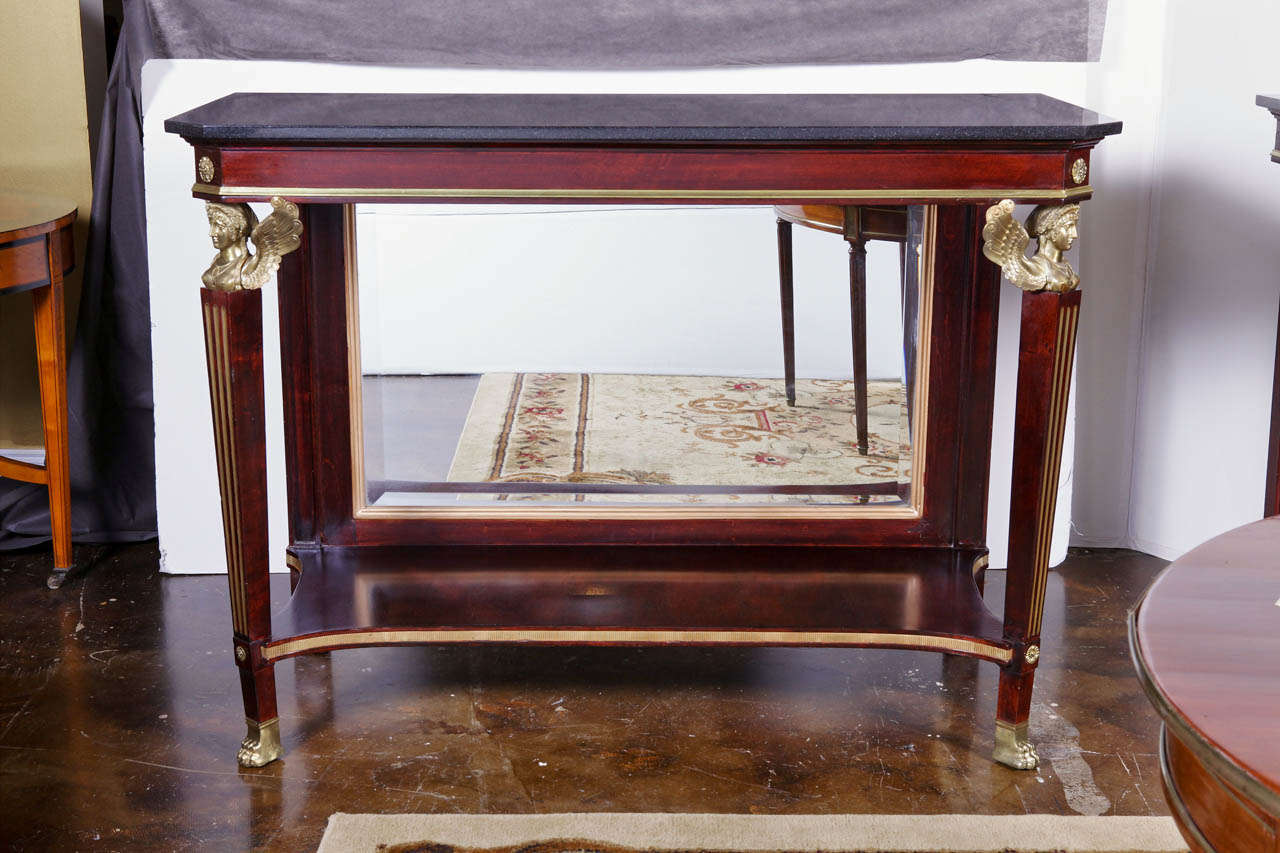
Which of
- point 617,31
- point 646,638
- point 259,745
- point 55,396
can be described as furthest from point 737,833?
point 55,396

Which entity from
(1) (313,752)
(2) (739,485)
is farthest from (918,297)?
(1) (313,752)

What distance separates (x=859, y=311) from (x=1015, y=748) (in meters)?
0.90

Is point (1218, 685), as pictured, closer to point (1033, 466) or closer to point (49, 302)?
point (1033, 466)

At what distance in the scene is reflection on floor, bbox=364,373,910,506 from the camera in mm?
2820

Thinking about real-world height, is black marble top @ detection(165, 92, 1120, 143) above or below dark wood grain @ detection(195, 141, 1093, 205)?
above

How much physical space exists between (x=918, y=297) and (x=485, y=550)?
3.34 ft

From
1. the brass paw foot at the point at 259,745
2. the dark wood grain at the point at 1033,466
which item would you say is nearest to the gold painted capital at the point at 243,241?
the brass paw foot at the point at 259,745

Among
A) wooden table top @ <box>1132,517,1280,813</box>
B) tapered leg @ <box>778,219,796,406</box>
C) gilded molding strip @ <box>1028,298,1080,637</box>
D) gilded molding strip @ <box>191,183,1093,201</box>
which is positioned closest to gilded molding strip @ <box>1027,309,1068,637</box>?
gilded molding strip @ <box>1028,298,1080,637</box>

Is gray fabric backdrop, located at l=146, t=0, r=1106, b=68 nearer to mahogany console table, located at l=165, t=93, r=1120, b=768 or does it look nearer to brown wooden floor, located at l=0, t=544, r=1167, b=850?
mahogany console table, located at l=165, t=93, r=1120, b=768

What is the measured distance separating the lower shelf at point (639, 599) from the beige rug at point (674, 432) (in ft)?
0.52

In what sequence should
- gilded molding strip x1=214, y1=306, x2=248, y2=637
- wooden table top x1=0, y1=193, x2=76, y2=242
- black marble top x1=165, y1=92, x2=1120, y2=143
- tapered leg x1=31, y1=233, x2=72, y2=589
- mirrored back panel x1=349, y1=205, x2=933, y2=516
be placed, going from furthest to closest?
1. tapered leg x1=31, y1=233, x2=72, y2=589
2. wooden table top x1=0, y1=193, x2=76, y2=242
3. mirrored back panel x1=349, y1=205, x2=933, y2=516
4. gilded molding strip x1=214, y1=306, x2=248, y2=637
5. black marble top x1=165, y1=92, x2=1120, y2=143

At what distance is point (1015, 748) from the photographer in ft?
8.14

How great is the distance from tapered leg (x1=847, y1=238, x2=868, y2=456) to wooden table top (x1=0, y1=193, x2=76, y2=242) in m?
1.74

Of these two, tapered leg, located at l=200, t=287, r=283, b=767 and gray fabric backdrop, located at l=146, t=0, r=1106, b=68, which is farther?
gray fabric backdrop, located at l=146, t=0, r=1106, b=68
